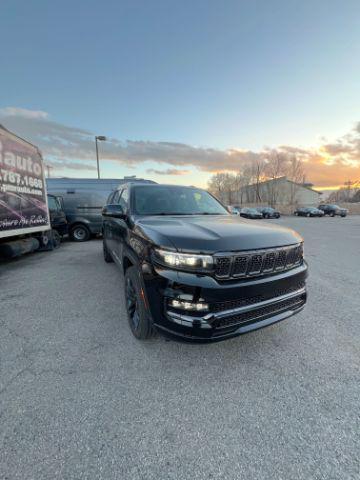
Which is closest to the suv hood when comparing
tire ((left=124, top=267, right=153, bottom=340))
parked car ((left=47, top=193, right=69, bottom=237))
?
tire ((left=124, top=267, right=153, bottom=340))

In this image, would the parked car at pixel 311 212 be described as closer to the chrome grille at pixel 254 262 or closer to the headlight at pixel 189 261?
the chrome grille at pixel 254 262

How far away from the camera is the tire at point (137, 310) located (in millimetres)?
2398

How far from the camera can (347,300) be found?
3906mm

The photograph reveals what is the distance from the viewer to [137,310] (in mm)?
2662

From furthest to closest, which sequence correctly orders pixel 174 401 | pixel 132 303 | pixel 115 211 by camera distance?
pixel 115 211 → pixel 132 303 → pixel 174 401

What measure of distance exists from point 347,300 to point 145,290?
3608 mm

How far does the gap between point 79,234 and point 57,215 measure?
5.33ft

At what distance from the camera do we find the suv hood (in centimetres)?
200

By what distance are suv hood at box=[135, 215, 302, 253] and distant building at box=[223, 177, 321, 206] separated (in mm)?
58743

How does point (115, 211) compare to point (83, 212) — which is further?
point (83, 212)

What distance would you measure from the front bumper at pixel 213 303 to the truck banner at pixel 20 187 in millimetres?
5182

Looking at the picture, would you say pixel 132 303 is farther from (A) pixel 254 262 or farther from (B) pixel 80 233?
(B) pixel 80 233

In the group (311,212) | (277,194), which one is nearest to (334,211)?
(311,212)

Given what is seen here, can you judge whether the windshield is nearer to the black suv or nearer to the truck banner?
the black suv
